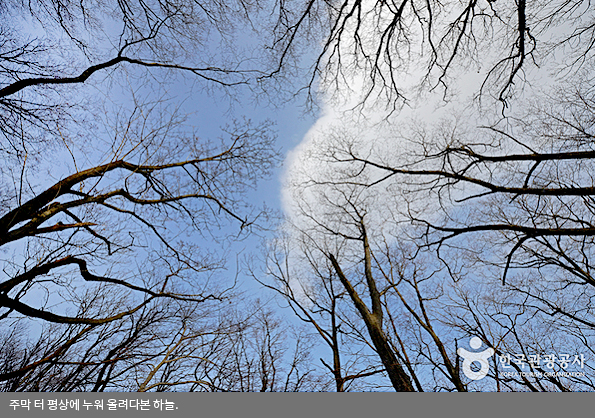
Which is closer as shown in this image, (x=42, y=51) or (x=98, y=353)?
(x=42, y=51)

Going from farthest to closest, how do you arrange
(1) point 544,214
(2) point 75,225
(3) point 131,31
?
(1) point 544,214, (3) point 131,31, (2) point 75,225

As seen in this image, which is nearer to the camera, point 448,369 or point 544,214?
point 544,214

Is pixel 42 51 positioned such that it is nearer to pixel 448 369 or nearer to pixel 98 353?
pixel 98 353

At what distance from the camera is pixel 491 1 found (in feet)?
12.4

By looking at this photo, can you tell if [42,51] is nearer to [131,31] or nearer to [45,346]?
[131,31]

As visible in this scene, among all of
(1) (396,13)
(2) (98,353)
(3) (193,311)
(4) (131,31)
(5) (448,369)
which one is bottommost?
(5) (448,369)

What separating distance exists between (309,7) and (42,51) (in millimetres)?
4002

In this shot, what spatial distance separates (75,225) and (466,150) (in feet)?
20.2

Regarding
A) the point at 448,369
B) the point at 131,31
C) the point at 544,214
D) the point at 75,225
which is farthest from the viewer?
the point at 448,369

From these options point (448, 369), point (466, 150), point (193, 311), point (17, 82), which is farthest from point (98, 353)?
point (466, 150)

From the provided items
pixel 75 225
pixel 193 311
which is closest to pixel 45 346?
pixel 193 311

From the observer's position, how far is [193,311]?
6.12 meters

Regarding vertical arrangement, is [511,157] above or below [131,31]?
below

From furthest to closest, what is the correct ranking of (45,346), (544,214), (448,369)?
(45,346) → (448,369) → (544,214)
